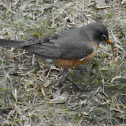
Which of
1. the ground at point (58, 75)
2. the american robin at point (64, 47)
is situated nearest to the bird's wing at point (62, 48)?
the american robin at point (64, 47)

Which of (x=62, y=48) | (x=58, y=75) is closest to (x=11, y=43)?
(x=62, y=48)

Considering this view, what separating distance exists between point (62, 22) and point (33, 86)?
1572 millimetres

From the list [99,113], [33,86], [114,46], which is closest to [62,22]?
[114,46]

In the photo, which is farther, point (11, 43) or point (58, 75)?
point (58, 75)

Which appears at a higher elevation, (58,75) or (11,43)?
(11,43)

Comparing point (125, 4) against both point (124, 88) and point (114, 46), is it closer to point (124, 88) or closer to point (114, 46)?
point (114, 46)

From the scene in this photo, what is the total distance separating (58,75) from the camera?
4891mm

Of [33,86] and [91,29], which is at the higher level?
[91,29]

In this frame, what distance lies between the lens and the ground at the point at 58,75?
4.23 meters

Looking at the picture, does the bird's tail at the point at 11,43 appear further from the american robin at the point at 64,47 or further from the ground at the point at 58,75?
the ground at the point at 58,75

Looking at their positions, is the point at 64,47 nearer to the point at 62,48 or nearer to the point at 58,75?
the point at 62,48

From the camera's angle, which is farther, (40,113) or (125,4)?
(125,4)

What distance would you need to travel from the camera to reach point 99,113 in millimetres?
4316

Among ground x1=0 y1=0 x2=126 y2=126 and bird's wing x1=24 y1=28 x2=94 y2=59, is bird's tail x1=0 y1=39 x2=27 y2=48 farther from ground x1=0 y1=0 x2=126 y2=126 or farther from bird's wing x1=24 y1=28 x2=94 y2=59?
ground x1=0 y1=0 x2=126 y2=126
